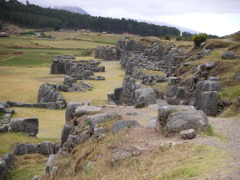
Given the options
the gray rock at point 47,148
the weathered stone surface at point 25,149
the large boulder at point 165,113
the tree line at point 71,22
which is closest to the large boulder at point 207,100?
the large boulder at point 165,113

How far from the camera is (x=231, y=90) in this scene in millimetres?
21406

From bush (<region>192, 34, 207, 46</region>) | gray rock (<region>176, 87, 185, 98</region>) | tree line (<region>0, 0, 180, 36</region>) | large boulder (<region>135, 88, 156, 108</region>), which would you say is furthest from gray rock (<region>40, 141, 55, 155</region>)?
tree line (<region>0, 0, 180, 36</region>)

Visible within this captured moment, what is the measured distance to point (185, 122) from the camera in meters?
11.9

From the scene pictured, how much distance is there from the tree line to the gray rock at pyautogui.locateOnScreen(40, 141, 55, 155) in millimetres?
143982

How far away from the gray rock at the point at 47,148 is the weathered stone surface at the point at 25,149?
472 millimetres

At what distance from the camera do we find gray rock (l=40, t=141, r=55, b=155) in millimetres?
19406

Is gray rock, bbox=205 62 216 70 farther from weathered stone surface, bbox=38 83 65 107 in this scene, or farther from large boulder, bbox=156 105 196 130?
large boulder, bbox=156 105 196 130

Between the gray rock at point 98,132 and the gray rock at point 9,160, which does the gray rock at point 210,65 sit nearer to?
the gray rock at point 98,132

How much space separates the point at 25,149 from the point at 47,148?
134 centimetres

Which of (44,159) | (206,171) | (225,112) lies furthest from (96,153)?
(225,112)

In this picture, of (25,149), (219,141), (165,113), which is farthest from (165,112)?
(25,149)

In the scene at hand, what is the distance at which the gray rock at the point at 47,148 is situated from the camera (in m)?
Result: 19.4

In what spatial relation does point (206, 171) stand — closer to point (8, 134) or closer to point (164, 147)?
point (164, 147)

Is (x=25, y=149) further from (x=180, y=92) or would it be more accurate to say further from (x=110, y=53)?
(x=110, y=53)
